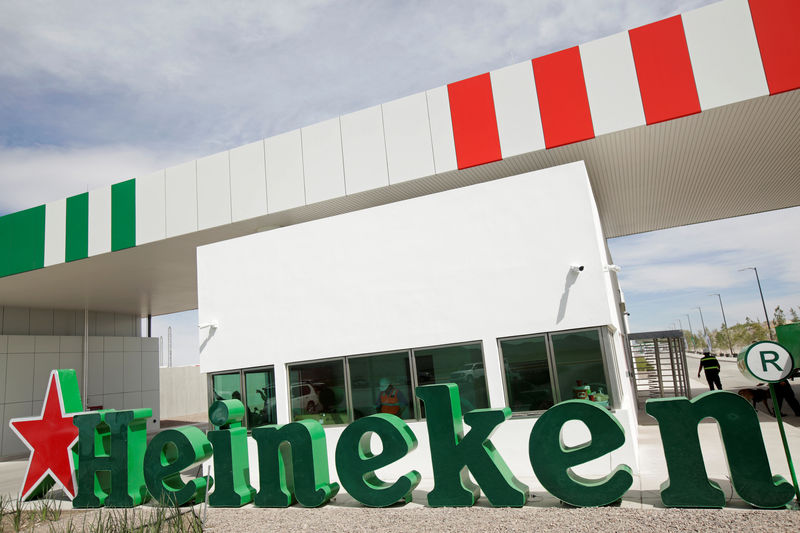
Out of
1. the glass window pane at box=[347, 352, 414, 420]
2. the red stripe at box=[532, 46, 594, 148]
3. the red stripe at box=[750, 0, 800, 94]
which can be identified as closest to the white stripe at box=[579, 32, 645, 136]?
the red stripe at box=[532, 46, 594, 148]

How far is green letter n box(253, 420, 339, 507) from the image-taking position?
27.2 feet

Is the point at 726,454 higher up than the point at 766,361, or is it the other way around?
the point at 766,361

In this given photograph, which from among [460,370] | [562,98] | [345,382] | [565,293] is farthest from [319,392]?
[562,98]

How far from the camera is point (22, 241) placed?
16234 millimetres

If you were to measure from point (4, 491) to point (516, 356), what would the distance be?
12.6 metres

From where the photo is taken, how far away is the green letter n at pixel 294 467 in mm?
8297

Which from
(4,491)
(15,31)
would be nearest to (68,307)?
(4,491)

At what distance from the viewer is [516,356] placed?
9469 millimetres

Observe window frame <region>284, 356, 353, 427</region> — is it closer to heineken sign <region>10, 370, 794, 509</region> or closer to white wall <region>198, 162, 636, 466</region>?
white wall <region>198, 162, 636, 466</region>

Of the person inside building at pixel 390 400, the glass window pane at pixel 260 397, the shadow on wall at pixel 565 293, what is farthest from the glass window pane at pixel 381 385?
the shadow on wall at pixel 565 293

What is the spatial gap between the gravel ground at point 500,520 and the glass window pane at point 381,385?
8.24 ft

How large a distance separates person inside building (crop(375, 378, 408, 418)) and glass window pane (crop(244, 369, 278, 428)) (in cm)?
252

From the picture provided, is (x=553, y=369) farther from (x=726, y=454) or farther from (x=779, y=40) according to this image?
(x=779, y=40)

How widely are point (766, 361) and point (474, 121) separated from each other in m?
6.80
